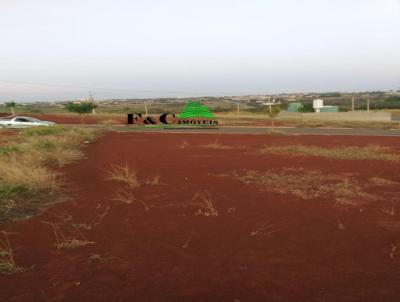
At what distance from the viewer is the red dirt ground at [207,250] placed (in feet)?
15.9

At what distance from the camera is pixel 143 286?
496cm

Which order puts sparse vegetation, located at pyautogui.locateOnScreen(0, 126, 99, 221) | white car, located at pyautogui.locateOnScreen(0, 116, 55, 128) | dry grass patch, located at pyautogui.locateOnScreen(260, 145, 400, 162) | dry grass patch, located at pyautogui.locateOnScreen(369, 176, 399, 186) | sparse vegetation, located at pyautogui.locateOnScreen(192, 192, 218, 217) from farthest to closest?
white car, located at pyautogui.locateOnScreen(0, 116, 55, 128) → dry grass patch, located at pyautogui.locateOnScreen(260, 145, 400, 162) → dry grass patch, located at pyautogui.locateOnScreen(369, 176, 399, 186) → sparse vegetation, located at pyautogui.locateOnScreen(0, 126, 99, 221) → sparse vegetation, located at pyautogui.locateOnScreen(192, 192, 218, 217)

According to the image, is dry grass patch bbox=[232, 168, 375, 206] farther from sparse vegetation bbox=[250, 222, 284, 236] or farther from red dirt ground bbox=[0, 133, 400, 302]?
sparse vegetation bbox=[250, 222, 284, 236]

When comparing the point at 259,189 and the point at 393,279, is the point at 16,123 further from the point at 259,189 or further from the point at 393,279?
the point at 393,279

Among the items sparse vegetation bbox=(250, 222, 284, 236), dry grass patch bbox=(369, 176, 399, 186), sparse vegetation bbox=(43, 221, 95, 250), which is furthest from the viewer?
dry grass patch bbox=(369, 176, 399, 186)

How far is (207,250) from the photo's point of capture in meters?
6.16

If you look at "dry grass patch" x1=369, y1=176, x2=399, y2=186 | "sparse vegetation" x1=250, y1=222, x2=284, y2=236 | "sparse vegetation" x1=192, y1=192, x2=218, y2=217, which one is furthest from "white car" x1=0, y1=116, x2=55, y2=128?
"sparse vegetation" x1=250, y1=222, x2=284, y2=236

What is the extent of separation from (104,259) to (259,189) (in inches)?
220

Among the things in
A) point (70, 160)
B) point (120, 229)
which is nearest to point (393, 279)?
point (120, 229)

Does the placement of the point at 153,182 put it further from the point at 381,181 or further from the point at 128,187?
the point at 381,181

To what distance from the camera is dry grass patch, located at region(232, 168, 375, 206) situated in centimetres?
970

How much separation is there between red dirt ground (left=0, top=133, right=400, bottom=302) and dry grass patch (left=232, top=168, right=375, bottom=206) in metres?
0.42

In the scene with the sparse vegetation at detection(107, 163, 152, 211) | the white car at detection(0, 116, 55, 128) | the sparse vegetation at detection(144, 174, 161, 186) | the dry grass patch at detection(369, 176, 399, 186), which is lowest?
the dry grass patch at detection(369, 176, 399, 186)

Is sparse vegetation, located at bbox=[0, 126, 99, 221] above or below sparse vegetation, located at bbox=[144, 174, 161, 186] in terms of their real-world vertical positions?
above
